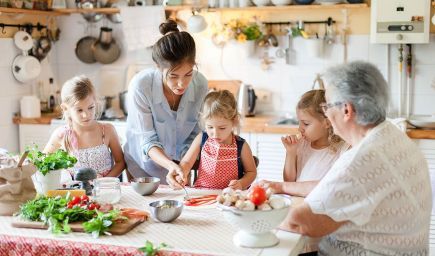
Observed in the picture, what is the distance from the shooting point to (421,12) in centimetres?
390

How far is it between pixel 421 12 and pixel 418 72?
479mm

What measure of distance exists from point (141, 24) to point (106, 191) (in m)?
2.56

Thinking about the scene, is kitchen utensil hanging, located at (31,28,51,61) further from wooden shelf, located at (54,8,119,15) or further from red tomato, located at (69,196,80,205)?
red tomato, located at (69,196,80,205)

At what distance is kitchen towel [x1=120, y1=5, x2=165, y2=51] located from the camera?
4.50 m

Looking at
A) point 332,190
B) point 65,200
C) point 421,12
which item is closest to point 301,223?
point 332,190

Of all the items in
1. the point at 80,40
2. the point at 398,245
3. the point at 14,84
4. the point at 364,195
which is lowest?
the point at 398,245

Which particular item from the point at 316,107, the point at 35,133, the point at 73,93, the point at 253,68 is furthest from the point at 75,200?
the point at 253,68

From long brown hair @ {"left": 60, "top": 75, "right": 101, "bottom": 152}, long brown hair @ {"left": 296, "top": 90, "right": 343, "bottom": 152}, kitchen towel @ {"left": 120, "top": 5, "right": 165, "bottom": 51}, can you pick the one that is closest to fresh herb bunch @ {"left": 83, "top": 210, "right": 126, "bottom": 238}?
long brown hair @ {"left": 296, "top": 90, "right": 343, "bottom": 152}

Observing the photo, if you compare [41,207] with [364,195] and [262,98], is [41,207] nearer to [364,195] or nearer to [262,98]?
[364,195]

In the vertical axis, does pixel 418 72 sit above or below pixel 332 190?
above

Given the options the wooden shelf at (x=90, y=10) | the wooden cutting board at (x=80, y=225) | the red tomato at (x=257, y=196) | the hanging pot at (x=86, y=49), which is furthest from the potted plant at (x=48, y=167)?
the hanging pot at (x=86, y=49)

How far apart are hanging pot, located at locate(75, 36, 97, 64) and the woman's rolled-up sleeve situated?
6.64 feet

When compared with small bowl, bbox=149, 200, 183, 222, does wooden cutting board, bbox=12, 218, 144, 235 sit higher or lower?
lower

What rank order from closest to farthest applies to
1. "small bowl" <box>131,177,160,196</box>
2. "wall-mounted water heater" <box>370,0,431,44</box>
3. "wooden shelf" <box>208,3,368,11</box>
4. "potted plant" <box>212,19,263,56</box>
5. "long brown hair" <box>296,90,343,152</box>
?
"small bowl" <box>131,177,160,196</box>
"long brown hair" <box>296,90,343,152</box>
"wall-mounted water heater" <box>370,0,431,44</box>
"wooden shelf" <box>208,3,368,11</box>
"potted plant" <box>212,19,263,56</box>
